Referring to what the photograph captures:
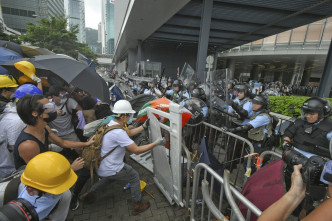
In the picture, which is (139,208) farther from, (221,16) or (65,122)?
(221,16)

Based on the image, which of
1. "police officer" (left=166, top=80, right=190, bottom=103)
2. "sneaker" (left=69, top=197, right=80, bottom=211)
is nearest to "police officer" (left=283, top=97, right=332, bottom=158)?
"police officer" (left=166, top=80, right=190, bottom=103)

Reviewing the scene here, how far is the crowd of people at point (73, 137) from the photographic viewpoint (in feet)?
4.71

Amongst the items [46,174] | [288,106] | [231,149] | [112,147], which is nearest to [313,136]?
[231,149]

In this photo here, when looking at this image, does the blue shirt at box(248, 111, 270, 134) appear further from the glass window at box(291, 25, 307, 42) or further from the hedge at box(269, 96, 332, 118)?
the glass window at box(291, 25, 307, 42)

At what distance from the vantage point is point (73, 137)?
3393 millimetres

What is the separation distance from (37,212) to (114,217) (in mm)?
1474

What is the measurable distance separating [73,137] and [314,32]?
29.4 metres

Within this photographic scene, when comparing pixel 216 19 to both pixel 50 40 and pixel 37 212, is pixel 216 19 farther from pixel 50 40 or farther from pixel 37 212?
pixel 50 40

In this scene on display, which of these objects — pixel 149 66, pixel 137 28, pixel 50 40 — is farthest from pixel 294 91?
pixel 50 40

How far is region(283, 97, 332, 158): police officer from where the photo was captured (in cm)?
246

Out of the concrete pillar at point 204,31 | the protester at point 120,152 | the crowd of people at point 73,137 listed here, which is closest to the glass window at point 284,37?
the concrete pillar at point 204,31

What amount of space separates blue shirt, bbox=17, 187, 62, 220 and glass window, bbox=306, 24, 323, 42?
29323 millimetres

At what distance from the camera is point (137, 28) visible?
49.6 feet

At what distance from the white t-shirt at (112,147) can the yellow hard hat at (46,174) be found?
2.89 ft
